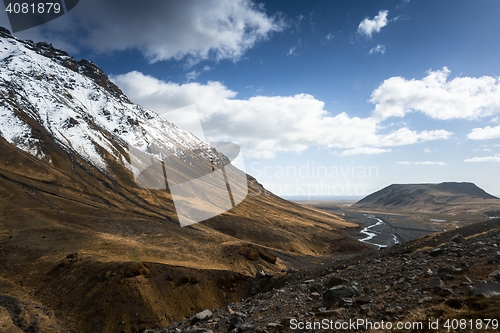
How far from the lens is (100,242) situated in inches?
2050

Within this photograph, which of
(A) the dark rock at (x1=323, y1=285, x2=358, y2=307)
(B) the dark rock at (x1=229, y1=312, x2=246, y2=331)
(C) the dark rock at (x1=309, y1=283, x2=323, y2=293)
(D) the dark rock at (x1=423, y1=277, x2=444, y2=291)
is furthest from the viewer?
(C) the dark rock at (x1=309, y1=283, x2=323, y2=293)

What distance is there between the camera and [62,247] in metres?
47.7

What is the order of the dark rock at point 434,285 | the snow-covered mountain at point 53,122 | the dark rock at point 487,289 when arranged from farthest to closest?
the snow-covered mountain at point 53,122
the dark rock at point 434,285
the dark rock at point 487,289

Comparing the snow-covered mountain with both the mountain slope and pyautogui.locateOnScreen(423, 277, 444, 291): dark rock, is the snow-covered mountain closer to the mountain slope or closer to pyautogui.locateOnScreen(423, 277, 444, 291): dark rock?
the mountain slope

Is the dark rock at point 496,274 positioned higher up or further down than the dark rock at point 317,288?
higher up

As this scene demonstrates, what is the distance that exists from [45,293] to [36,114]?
15545 centimetres

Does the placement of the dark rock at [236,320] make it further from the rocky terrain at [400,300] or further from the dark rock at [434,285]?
the dark rock at [434,285]

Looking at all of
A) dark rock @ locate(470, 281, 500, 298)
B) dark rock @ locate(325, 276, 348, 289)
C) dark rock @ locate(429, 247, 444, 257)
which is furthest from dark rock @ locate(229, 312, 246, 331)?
dark rock @ locate(429, 247, 444, 257)

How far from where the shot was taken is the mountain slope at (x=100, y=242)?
33.0 m

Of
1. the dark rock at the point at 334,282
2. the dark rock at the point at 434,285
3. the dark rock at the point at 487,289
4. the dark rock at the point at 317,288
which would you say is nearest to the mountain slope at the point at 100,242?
Answer: the dark rock at the point at 317,288

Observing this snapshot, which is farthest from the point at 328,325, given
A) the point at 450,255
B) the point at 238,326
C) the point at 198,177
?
the point at 198,177

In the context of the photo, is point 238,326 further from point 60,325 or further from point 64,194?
point 64,194

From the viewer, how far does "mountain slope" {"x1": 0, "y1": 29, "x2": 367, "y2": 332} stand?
33.0m

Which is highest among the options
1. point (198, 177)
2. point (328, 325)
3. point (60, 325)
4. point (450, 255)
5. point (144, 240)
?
point (198, 177)
